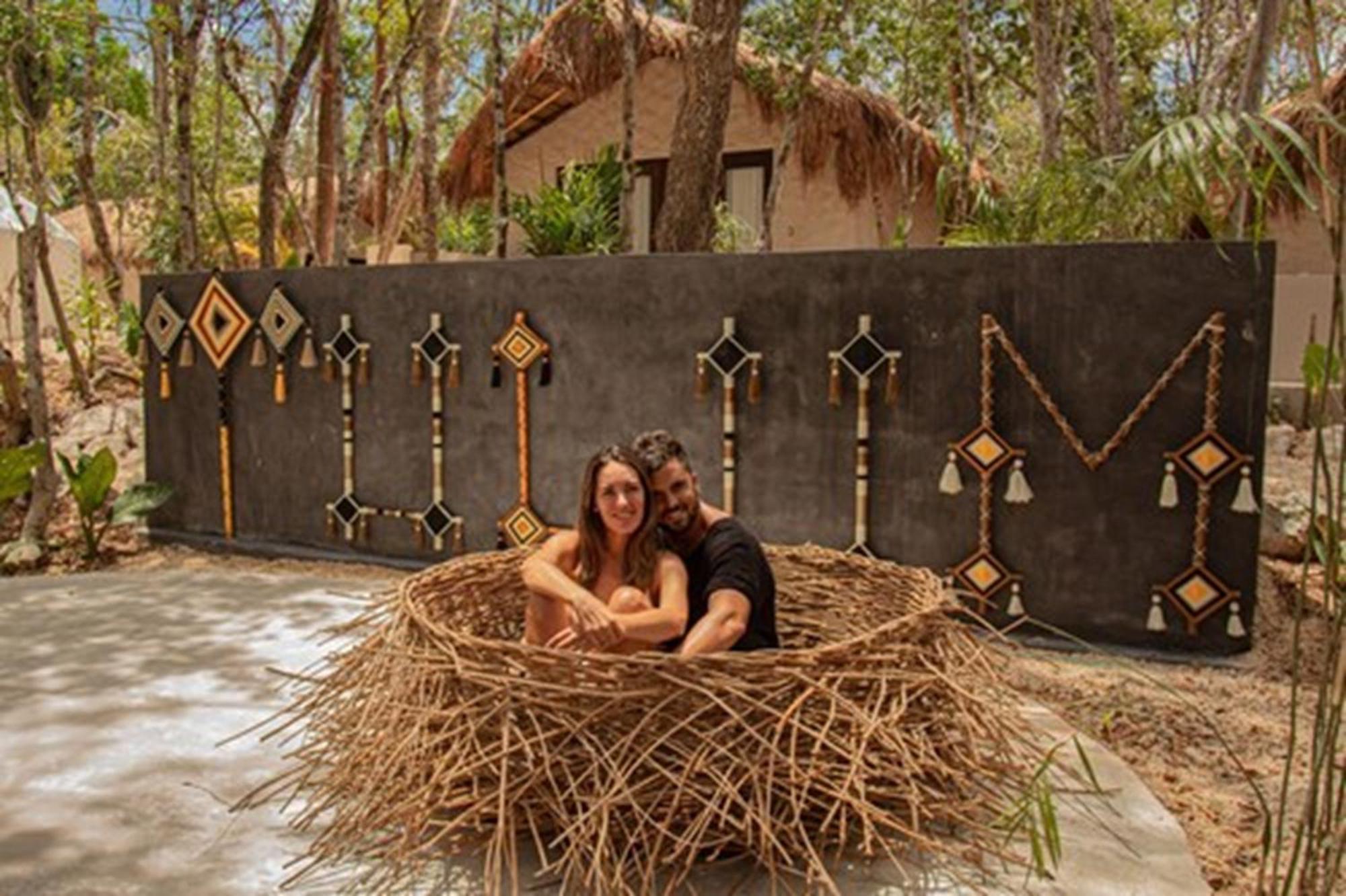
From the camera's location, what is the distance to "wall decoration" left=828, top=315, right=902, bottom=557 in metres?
5.18

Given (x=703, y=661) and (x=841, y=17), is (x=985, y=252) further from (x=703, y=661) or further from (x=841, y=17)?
(x=841, y=17)

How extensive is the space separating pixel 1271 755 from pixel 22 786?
3.76 meters

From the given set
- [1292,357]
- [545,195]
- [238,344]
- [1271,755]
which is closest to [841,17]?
[545,195]

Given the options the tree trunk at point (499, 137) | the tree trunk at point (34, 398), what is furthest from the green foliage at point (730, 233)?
the tree trunk at point (34, 398)

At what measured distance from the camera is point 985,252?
4.96 m

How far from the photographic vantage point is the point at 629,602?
10.2 ft

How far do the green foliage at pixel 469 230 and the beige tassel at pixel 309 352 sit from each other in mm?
8096

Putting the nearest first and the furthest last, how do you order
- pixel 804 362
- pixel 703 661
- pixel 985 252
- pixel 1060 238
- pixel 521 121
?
pixel 703 661 → pixel 985 252 → pixel 804 362 → pixel 1060 238 → pixel 521 121

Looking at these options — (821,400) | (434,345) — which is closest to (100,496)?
(434,345)

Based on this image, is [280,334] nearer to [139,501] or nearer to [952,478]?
[139,501]

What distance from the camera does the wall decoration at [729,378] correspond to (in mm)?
5500

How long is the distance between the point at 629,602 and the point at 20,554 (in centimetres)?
539

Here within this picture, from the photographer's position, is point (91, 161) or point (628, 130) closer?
point (628, 130)

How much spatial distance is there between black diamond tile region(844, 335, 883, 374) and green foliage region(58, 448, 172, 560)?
439 cm
